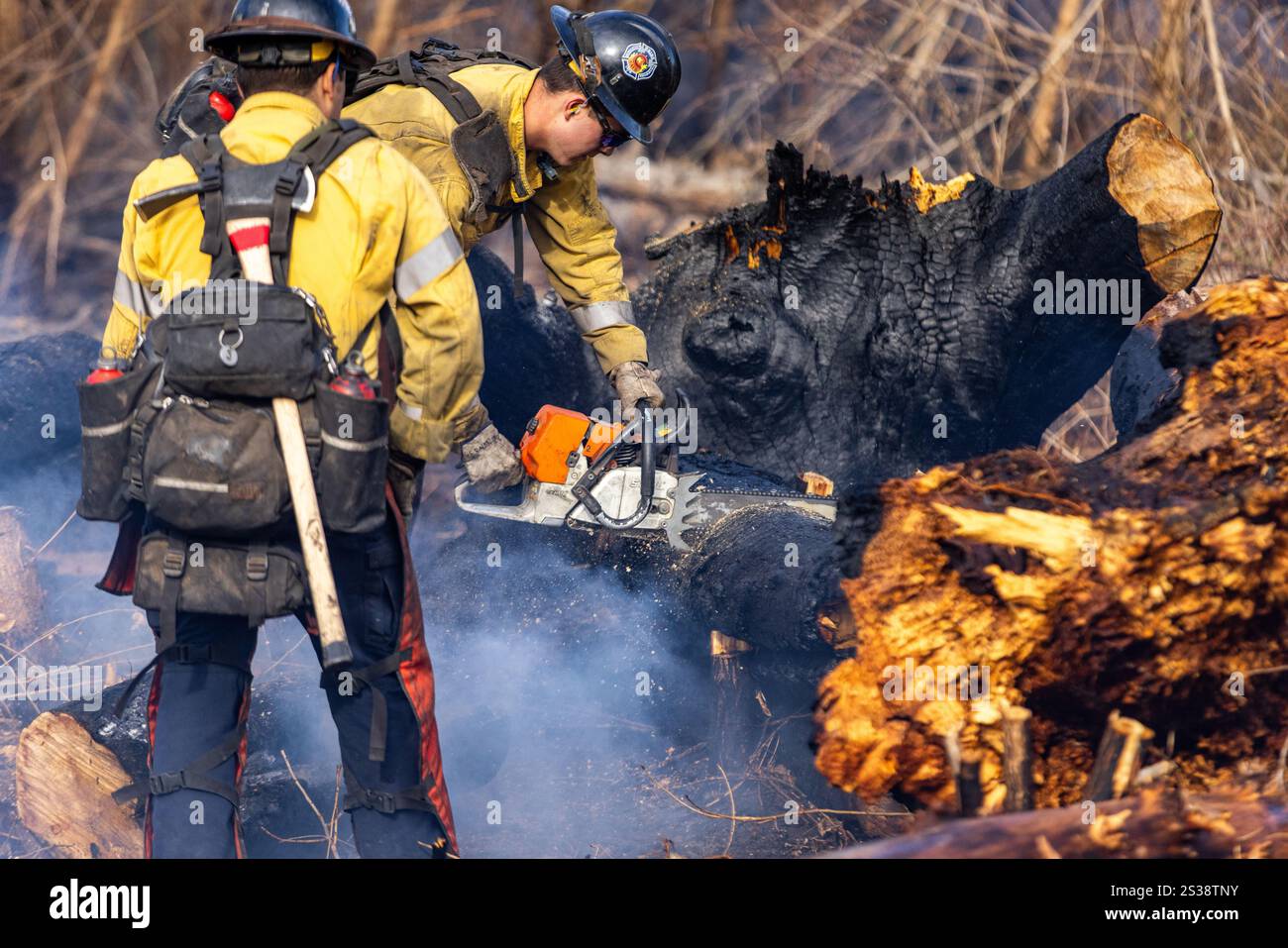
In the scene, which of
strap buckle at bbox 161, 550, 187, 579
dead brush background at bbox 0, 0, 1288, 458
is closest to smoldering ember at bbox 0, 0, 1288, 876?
strap buckle at bbox 161, 550, 187, 579

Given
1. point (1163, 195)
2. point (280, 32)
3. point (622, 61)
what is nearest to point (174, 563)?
point (280, 32)

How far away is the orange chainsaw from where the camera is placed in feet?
12.4

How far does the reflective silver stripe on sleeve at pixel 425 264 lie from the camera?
2.82 m

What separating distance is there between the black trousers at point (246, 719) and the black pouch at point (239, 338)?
1.64ft

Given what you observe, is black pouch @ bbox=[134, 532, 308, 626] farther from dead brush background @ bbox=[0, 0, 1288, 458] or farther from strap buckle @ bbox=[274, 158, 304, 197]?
dead brush background @ bbox=[0, 0, 1288, 458]

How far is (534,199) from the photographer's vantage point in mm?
3996

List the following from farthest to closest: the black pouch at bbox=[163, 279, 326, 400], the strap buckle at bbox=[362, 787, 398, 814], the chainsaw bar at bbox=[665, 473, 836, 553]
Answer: the chainsaw bar at bbox=[665, 473, 836, 553]
the strap buckle at bbox=[362, 787, 398, 814]
the black pouch at bbox=[163, 279, 326, 400]

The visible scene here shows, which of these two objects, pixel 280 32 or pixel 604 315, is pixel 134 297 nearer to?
pixel 280 32

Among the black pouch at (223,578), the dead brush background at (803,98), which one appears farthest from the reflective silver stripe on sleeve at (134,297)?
the dead brush background at (803,98)

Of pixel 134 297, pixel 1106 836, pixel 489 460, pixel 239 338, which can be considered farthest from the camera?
pixel 489 460

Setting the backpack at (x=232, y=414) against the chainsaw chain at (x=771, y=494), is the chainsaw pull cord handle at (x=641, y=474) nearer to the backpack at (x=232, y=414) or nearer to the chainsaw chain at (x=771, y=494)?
the chainsaw chain at (x=771, y=494)

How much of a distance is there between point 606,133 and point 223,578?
1.80 m
